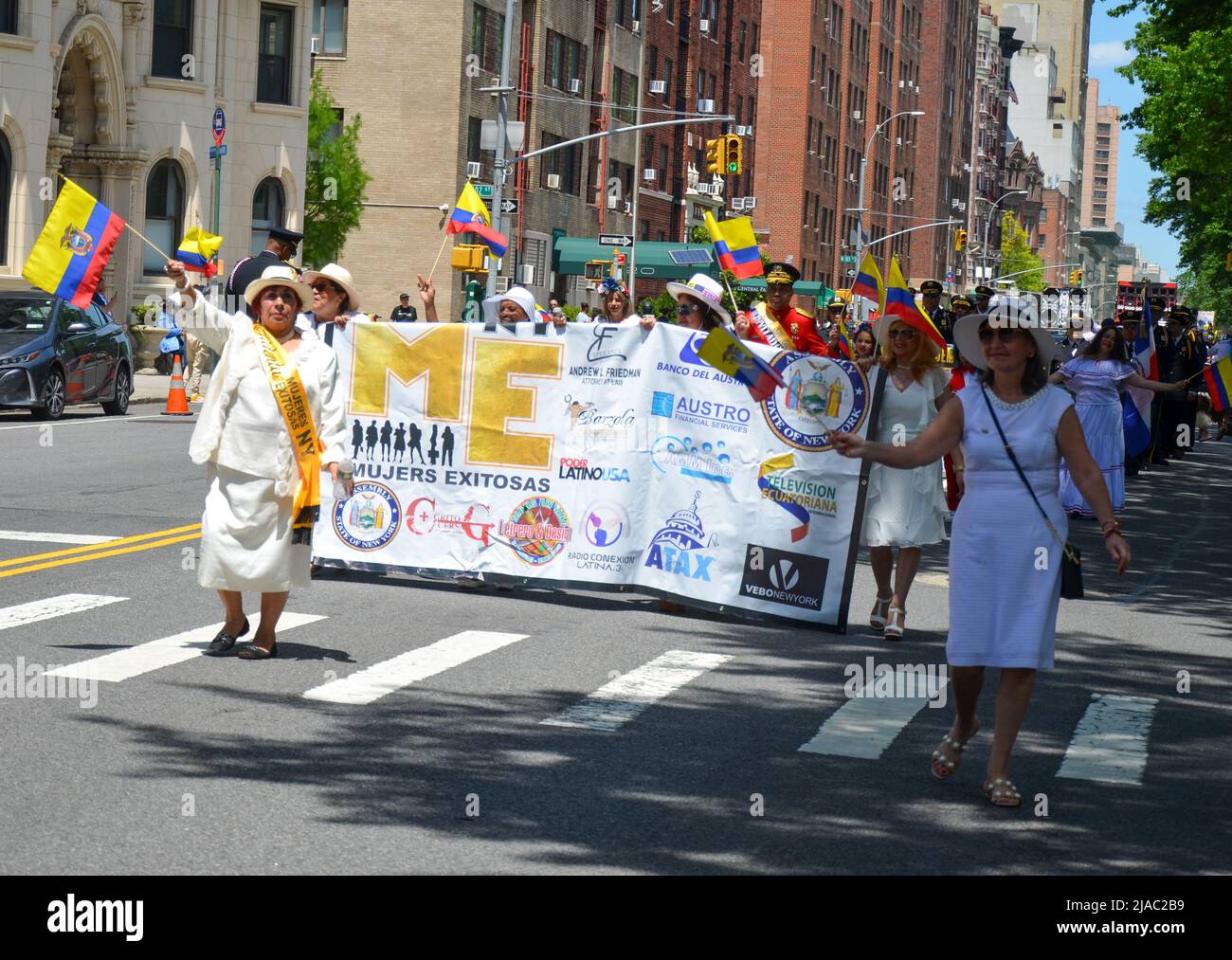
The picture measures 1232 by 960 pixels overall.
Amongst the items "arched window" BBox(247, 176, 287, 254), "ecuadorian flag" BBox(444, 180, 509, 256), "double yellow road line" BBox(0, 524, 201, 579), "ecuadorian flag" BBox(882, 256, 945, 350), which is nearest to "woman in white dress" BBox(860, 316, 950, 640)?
"ecuadorian flag" BBox(882, 256, 945, 350)

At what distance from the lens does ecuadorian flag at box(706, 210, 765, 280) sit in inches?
639

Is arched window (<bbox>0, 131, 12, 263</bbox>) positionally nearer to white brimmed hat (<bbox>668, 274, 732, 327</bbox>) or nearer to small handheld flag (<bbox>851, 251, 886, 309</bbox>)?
white brimmed hat (<bbox>668, 274, 732, 327</bbox>)

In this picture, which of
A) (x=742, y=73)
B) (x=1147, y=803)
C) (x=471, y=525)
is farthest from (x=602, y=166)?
(x=1147, y=803)

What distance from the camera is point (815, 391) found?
11609 millimetres

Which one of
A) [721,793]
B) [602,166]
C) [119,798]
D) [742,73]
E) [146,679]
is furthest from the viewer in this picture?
[742,73]

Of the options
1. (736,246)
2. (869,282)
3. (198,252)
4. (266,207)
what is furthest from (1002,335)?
(266,207)

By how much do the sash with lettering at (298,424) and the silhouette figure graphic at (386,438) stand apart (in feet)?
10.3

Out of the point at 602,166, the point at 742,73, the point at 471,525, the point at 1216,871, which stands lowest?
the point at 1216,871

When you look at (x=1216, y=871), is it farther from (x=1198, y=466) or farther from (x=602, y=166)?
(x=602, y=166)

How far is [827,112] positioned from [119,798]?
95.1 m

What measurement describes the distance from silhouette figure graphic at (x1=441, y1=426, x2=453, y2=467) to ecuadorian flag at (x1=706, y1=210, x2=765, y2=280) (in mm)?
4342

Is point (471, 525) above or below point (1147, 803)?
above

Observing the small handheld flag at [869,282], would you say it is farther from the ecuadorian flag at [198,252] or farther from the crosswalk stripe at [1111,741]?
the ecuadorian flag at [198,252]

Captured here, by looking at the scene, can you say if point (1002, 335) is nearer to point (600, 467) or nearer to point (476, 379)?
point (600, 467)
